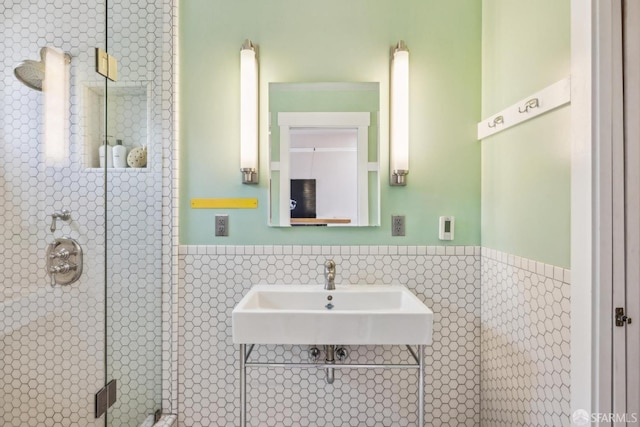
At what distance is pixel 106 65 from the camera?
1456mm

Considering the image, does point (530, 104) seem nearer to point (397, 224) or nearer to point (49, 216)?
point (397, 224)

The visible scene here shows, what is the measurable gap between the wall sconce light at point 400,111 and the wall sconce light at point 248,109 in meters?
0.69

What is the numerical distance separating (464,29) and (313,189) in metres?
1.11

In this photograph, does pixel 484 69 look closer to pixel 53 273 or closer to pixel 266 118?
pixel 266 118

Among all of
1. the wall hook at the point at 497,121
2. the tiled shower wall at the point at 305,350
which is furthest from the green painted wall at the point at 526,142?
the tiled shower wall at the point at 305,350

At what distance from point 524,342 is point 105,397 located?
1729 mm

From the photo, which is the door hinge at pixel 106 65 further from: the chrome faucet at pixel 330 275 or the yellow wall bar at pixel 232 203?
the chrome faucet at pixel 330 275

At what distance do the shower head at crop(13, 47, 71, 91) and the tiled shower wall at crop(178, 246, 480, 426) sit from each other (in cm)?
91

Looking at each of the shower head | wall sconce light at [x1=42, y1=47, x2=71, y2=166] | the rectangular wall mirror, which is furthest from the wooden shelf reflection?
the shower head

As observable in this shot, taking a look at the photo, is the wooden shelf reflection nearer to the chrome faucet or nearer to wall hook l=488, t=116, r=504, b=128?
the chrome faucet

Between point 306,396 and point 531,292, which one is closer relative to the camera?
point 531,292

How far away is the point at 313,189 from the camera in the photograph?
1729 mm

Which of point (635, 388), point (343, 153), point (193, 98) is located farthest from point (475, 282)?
point (193, 98)

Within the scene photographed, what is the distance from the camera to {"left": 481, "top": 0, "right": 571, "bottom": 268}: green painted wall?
3.78ft
